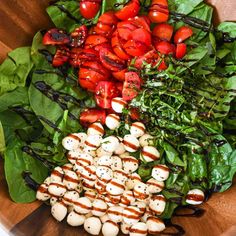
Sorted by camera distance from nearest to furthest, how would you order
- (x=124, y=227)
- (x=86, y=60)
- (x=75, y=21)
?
1. (x=124, y=227)
2. (x=86, y=60)
3. (x=75, y=21)

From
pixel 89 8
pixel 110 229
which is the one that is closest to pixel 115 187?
pixel 110 229

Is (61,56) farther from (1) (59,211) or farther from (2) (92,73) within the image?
(1) (59,211)

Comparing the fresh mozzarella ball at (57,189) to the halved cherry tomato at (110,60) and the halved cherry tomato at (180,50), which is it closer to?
the halved cherry tomato at (110,60)

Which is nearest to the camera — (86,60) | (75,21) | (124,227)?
(124,227)

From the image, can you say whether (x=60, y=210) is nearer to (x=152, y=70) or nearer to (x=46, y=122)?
(x=46, y=122)

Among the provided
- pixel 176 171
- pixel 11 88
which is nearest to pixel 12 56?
pixel 11 88

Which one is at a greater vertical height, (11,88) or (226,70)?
(11,88)
